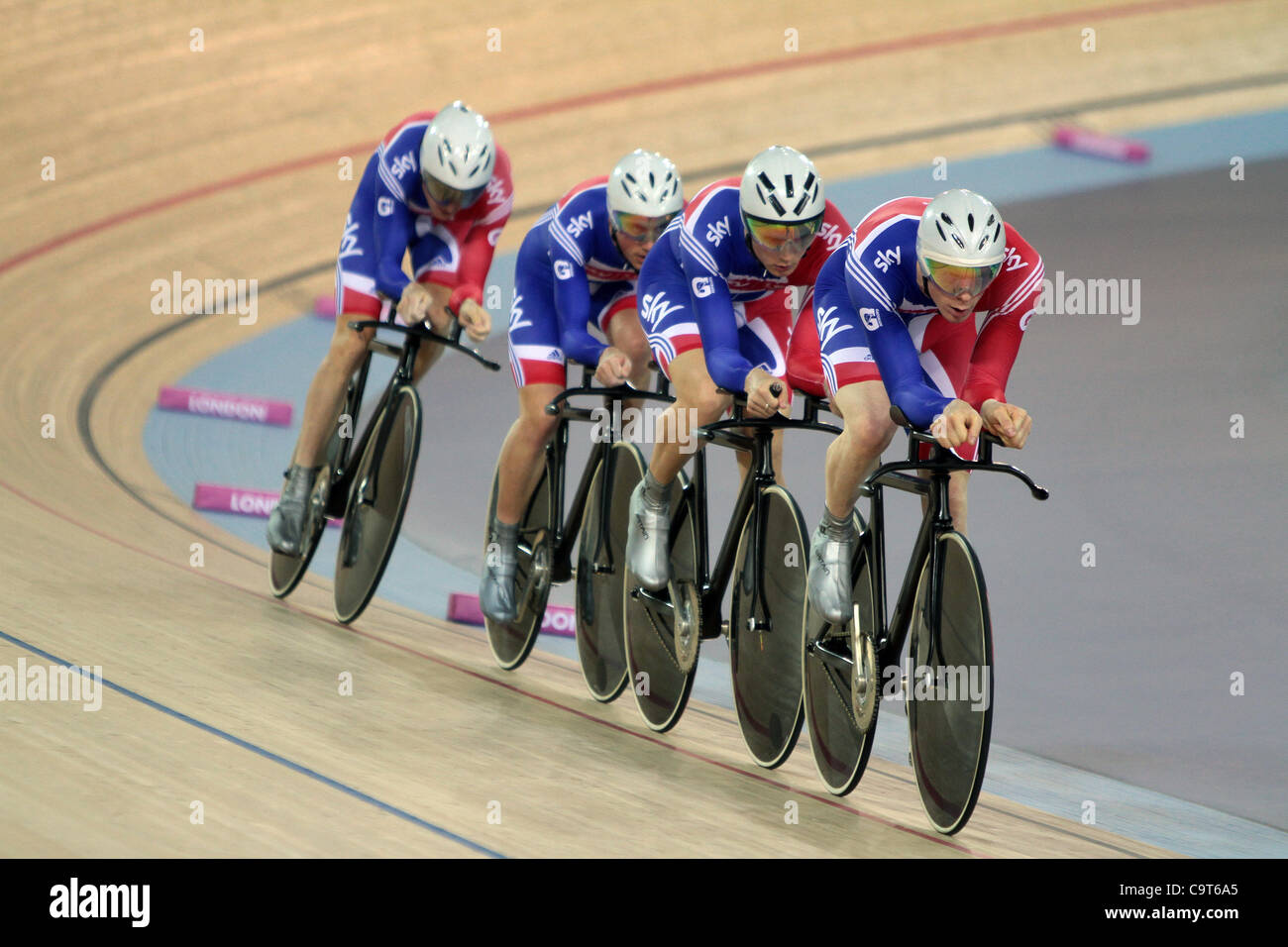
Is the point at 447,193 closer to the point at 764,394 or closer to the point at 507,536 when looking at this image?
the point at 507,536

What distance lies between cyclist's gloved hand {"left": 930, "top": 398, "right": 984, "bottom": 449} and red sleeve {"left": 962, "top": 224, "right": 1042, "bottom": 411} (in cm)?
27

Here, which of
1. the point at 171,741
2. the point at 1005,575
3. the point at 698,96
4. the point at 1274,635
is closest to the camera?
the point at 171,741

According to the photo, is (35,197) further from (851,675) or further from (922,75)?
(851,675)

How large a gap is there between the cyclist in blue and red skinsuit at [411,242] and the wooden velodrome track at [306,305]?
506 mm

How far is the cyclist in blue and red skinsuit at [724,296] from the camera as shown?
3.17 meters

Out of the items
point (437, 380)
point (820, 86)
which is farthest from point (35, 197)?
point (820, 86)

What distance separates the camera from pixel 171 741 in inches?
118

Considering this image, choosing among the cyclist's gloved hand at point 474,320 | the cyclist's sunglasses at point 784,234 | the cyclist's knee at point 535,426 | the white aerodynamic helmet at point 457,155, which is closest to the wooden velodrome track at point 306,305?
the cyclist's knee at point 535,426

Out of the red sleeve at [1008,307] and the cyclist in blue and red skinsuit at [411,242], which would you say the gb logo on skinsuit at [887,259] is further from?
the cyclist in blue and red skinsuit at [411,242]

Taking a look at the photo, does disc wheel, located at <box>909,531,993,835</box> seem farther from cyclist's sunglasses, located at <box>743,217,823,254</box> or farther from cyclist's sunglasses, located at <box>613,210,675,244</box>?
cyclist's sunglasses, located at <box>613,210,675,244</box>

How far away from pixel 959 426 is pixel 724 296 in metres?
0.81

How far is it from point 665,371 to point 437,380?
13.0 feet

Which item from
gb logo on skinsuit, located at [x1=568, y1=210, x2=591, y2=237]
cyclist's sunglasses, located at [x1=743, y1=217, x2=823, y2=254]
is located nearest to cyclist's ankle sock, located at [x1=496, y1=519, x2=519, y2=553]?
gb logo on skinsuit, located at [x1=568, y1=210, x2=591, y2=237]

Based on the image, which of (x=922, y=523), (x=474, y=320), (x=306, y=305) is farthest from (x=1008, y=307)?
(x=306, y=305)
